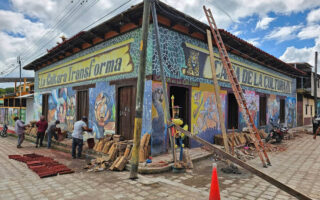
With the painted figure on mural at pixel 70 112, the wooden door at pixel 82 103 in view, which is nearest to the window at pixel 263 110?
the wooden door at pixel 82 103

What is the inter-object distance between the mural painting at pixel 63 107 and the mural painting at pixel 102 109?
229 centimetres

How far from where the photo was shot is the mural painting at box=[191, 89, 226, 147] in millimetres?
8867

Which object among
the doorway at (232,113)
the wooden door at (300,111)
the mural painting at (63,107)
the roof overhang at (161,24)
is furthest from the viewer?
the wooden door at (300,111)

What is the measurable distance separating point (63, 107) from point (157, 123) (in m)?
8.06

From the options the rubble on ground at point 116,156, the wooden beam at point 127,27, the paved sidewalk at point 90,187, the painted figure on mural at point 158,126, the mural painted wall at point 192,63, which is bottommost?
the paved sidewalk at point 90,187

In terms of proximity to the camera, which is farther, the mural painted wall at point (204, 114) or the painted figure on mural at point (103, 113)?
the painted figure on mural at point (103, 113)

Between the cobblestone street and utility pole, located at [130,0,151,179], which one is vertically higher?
utility pole, located at [130,0,151,179]

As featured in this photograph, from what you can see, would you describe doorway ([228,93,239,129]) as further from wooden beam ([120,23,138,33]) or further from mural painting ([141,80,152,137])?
wooden beam ([120,23,138,33])

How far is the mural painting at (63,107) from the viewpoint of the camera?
12.0 meters

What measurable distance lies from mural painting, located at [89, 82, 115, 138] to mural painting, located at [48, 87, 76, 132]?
7.52 feet

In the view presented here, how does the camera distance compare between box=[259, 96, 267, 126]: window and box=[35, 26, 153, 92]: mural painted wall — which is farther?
box=[259, 96, 267, 126]: window

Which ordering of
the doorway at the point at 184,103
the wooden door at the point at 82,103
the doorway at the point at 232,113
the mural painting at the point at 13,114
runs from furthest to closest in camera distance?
the mural painting at the point at 13,114 → the doorway at the point at 232,113 → the wooden door at the point at 82,103 → the doorway at the point at 184,103

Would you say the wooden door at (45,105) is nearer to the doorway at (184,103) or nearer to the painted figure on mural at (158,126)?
the doorway at (184,103)

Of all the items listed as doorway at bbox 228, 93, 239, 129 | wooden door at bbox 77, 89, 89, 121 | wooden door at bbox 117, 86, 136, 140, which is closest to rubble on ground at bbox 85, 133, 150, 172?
wooden door at bbox 117, 86, 136, 140
